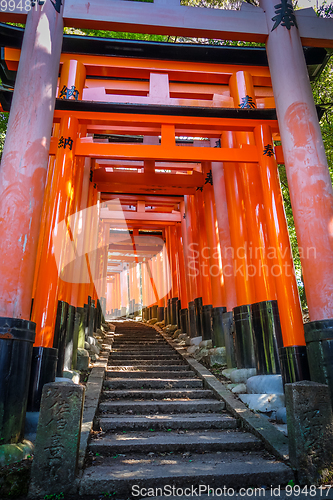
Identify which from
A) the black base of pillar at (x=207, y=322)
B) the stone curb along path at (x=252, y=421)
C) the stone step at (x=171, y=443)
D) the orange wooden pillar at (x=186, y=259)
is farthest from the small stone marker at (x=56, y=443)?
the orange wooden pillar at (x=186, y=259)

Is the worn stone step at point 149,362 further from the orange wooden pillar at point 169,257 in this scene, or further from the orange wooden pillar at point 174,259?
the orange wooden pillar at point 169,257

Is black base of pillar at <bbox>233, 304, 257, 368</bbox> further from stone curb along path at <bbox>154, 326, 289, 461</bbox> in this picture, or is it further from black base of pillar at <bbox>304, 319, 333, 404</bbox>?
black base of pillar at <bbox>304, 319, 333, 404</bbox>

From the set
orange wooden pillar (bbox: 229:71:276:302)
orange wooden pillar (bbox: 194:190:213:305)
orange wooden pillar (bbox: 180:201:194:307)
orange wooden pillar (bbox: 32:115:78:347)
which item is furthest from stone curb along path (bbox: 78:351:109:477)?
orange wooden pillar (bbox: 180:201:194:307)

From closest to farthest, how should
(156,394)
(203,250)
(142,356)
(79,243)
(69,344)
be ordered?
(156,394) < (69,344) < (79,243) < (142,356) < (203,250)

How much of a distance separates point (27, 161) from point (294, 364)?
168 inches

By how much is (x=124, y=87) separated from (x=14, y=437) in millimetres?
6210

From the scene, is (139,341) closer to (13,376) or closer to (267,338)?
(267,338)

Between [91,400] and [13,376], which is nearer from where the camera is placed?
[13,376]

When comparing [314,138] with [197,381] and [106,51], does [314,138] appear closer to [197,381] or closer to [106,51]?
[106,51]

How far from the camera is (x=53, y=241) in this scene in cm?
491

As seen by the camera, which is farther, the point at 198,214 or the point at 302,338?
the point at 198,214

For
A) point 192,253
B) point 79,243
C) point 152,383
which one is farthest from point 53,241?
point 192,253

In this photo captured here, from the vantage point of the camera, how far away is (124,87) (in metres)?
6.73

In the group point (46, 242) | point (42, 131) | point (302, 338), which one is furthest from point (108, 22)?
point (302, 338)
